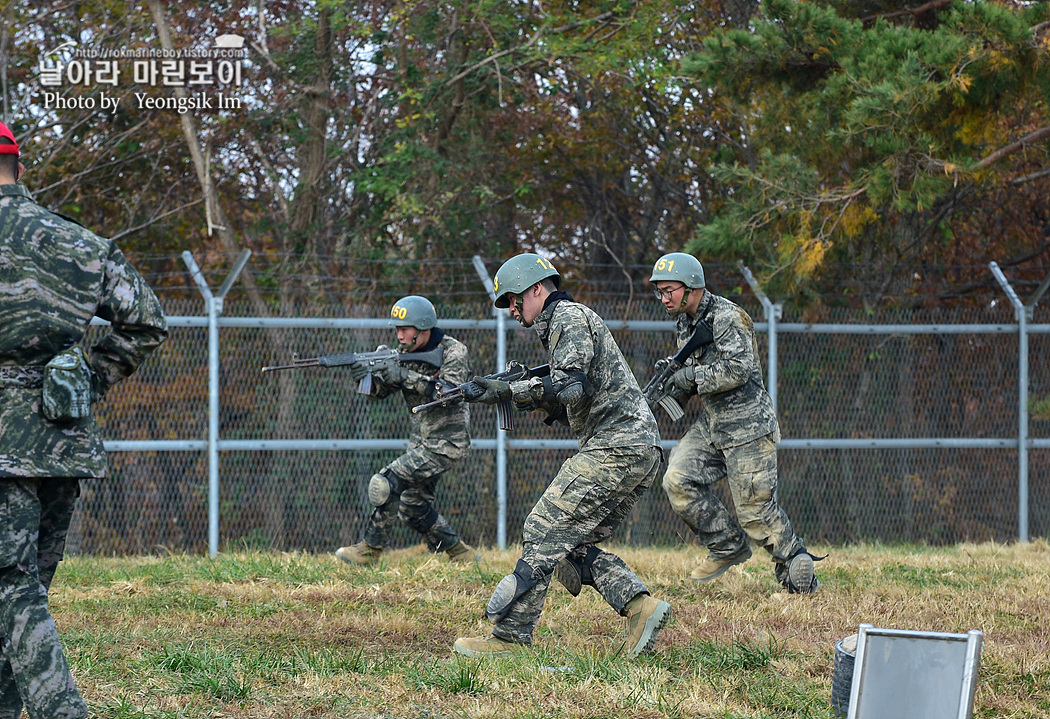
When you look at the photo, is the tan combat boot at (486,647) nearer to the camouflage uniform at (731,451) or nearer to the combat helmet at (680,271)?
the camouflage uniform at (731,451)

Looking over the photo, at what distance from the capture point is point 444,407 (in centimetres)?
723

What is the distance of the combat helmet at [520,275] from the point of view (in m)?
4.70

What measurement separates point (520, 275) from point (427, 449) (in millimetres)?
2740

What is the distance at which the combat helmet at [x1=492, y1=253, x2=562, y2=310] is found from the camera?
15.4 ft

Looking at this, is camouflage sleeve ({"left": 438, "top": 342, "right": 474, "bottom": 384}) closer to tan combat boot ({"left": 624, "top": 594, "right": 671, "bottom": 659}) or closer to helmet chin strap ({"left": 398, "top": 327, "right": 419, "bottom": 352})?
helmet chin strap ({"left": 398, "top": 327, "right": 419, "bottom": 352})

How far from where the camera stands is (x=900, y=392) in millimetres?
9703

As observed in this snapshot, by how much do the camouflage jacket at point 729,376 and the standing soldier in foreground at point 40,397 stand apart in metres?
3.49

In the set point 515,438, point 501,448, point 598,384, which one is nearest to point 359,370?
point 501,448

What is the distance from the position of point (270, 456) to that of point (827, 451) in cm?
490

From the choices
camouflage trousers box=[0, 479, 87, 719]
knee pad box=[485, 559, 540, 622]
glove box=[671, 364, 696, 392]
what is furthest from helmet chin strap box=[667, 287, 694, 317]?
camouflage trousers box=[0, 479, 87, 719]

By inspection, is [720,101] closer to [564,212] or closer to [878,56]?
[564,212]

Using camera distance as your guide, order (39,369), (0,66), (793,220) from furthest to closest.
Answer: (0,66)
(793,220)
(39,369)

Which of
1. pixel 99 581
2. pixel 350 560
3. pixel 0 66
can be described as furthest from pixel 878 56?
pixel 0 66

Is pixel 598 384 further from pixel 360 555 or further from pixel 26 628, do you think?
pixel 360 555
